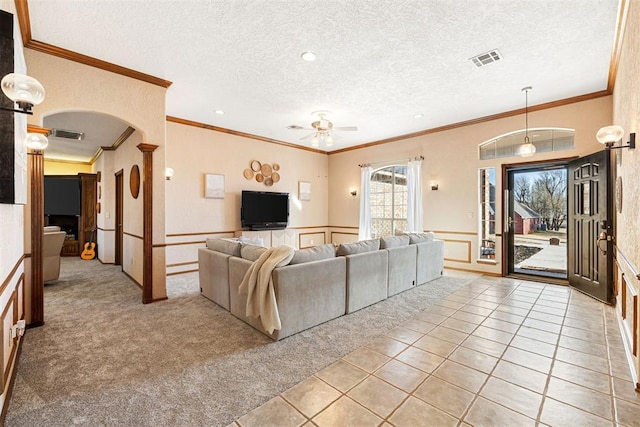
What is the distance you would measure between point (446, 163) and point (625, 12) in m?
3.70

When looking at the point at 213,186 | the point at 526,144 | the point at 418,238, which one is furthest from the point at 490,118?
the point at 213,186

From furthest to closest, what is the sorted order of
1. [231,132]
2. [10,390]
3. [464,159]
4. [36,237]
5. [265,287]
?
[231,132] < [464,159] < [36,237] < [265,287] < [10,390]

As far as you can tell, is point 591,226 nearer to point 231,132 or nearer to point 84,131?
point 231,132

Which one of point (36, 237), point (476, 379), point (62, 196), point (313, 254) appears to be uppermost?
point (62, 196)

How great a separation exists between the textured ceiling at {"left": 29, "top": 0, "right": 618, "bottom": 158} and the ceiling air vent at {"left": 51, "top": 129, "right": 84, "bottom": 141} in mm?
2722

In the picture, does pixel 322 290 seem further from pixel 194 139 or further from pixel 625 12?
pixel 194 139

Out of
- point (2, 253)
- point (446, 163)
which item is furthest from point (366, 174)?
point (2, 253)

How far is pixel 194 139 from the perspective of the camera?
597cm

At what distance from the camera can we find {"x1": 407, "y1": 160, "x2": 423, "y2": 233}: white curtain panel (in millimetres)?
6617

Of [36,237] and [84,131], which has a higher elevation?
[84,131]

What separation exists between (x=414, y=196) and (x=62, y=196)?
31.6ft

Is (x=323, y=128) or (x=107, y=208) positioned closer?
(x=323, y=128)

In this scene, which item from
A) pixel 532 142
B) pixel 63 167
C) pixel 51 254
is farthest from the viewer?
pixel 63 167

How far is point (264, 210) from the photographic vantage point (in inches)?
271
